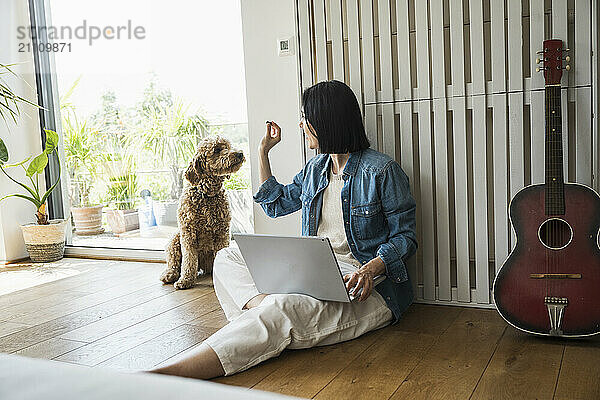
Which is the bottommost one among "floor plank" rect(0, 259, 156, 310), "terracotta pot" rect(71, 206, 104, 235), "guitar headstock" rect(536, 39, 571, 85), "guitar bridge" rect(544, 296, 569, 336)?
"floor plank" rect(0, 259, 156, 310)

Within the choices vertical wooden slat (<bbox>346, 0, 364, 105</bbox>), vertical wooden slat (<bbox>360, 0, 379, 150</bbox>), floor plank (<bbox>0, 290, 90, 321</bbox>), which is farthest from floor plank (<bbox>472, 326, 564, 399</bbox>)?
floor plank (<bbox>0, 290, 90, 321</bbox>)

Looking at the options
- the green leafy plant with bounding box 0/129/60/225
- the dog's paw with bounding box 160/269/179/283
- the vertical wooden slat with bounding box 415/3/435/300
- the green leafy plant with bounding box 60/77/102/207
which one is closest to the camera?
the vertical wooden slat with bounding box 415/3/435/300

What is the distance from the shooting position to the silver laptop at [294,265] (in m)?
2.18

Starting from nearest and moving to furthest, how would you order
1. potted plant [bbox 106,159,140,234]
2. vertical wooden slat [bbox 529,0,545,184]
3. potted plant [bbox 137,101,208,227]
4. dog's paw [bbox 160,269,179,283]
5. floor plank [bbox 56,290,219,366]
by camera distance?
floor plank [bbox 56,290,219,366], vertical wooden slat [bbox 529,0,545,184], dog's paw [bbox 160,269,179,283], potted plant [bbox 137,101,208,227], potted plant [bbox 106,159,140,234]

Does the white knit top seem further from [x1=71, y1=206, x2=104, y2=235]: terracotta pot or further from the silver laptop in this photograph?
[x1=71, y1=206, x2=104, y2=235]: terracotta pot

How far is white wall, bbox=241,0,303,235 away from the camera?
326 centimetres

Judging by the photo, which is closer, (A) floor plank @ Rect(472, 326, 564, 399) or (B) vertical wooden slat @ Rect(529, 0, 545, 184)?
(A) floor plank @ Rect(472, 326, 564, 399)

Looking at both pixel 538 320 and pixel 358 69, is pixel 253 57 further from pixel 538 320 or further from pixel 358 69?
pixel 538 320

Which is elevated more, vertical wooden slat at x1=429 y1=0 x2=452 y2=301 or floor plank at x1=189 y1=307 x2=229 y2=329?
vertical wooden slat at x1=429 y1=0 x2=452 y2=301

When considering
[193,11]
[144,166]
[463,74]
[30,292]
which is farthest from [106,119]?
[463,74]

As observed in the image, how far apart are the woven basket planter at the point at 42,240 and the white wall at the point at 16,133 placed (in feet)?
0.56

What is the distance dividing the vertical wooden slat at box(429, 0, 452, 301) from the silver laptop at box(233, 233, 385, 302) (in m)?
0.64

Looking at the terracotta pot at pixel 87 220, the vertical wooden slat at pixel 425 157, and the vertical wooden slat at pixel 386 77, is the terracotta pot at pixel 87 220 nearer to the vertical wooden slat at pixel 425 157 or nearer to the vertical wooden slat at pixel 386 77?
the vertical wooden slat at pixel 386 77

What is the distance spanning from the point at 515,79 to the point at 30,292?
9.03 ft
